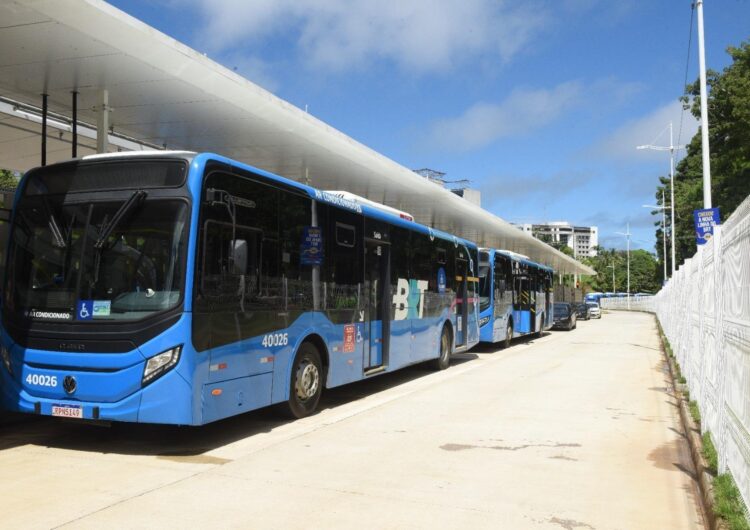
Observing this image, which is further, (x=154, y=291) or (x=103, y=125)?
(x=103, y=125)

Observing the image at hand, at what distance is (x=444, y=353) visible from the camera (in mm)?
16078

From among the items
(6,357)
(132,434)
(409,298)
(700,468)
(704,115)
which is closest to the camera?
(700,468)

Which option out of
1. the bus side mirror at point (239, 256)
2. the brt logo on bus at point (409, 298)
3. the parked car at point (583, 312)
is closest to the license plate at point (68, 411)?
the bus side mirror at point (239, 256)

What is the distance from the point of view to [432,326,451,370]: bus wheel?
15.9 m

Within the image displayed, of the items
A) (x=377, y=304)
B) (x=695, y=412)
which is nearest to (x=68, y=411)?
(x=377, y=304)

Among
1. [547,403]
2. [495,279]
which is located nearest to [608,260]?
[495,279]

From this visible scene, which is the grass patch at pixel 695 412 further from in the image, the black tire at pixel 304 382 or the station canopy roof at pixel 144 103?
the station canopy roof at pixel 144 103

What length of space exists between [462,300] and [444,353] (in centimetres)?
173

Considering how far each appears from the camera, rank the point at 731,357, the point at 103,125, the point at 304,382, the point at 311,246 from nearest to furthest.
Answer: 1. the point at 731,357
2. the point at 304,382
3. the point at 311,246
4. the point at 103,125

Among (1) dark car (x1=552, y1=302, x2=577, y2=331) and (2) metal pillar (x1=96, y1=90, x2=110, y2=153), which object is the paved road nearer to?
(2) metal pillar (x1=96, y1=90, x2=110, y2=153)

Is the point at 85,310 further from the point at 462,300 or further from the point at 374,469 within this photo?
the point at 462,300

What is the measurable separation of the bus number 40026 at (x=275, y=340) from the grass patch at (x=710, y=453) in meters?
4.83

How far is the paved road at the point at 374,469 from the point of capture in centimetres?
533

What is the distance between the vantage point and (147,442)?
788 cm
